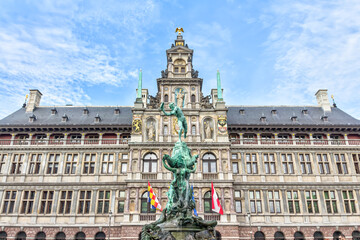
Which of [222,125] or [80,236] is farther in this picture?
[222,125]

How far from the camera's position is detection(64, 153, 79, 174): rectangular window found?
36.2 metres

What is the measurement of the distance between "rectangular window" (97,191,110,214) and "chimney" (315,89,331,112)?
3216 centimetres

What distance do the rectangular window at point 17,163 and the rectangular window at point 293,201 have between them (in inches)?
1288

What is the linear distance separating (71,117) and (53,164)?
24.4 ft

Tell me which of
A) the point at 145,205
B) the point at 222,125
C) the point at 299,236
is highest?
the point at 222,125

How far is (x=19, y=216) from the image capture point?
33969mm

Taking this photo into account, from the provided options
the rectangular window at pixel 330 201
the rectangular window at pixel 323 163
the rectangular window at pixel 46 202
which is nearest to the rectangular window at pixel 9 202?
the rectangular window at pixel 46 202

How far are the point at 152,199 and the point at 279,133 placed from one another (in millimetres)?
18564

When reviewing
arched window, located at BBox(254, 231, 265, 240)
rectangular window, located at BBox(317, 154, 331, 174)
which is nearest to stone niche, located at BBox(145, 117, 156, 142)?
arched window, located at BBox(254, 231, 265, 240)

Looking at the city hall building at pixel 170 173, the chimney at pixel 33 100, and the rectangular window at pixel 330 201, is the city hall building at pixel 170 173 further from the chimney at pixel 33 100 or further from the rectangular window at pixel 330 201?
the chimney at pixel 33 100

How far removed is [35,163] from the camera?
Answer: 36438mm

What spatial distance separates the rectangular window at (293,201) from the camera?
34625mm

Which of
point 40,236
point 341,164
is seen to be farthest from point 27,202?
point 341,164

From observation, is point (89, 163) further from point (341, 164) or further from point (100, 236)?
point (341, 164)
